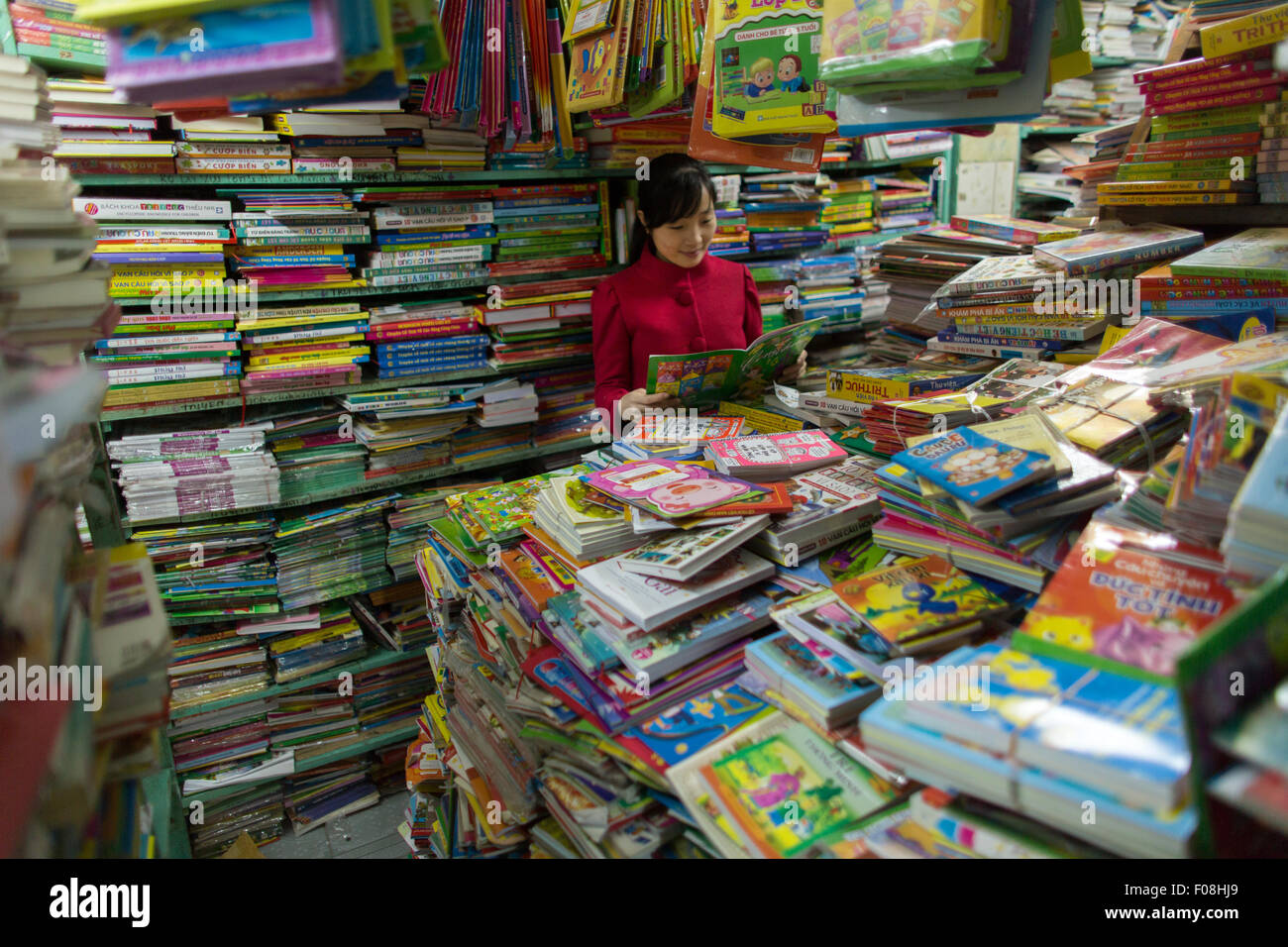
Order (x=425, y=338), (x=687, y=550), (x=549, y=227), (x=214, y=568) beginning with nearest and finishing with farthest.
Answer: (x=687, y=550) < (x=214, y=568) < (x=425, y=338) < (x=549, y=227)

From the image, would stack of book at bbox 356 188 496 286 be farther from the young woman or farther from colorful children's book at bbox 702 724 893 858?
colorful children's book at bbox 702 724 893 858

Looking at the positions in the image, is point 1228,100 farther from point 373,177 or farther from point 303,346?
point 303,346

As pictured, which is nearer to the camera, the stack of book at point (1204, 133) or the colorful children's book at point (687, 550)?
the colorful children's book at point (687, 550)

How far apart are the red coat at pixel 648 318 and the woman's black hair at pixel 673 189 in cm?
19

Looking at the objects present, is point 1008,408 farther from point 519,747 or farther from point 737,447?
point 519,747

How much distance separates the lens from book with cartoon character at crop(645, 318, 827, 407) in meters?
2.19

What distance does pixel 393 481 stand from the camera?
9.69 ft

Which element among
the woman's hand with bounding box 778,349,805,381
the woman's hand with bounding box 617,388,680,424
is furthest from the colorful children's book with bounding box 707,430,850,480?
the woman's hand with bounding box 778,349,805,381

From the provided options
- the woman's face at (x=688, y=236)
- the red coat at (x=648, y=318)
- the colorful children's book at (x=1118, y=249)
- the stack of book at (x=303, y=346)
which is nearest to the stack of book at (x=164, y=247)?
the stack of book at (x=303, y=346)

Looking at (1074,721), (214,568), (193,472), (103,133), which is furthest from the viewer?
(214,568)

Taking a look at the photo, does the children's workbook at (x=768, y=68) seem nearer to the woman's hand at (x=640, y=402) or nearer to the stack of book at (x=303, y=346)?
the woman's hand at (x=640, y=402)

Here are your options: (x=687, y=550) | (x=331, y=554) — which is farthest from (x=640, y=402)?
(x=331, y=554)

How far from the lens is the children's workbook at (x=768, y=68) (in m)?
1.80

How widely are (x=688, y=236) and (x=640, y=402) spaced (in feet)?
1.96
